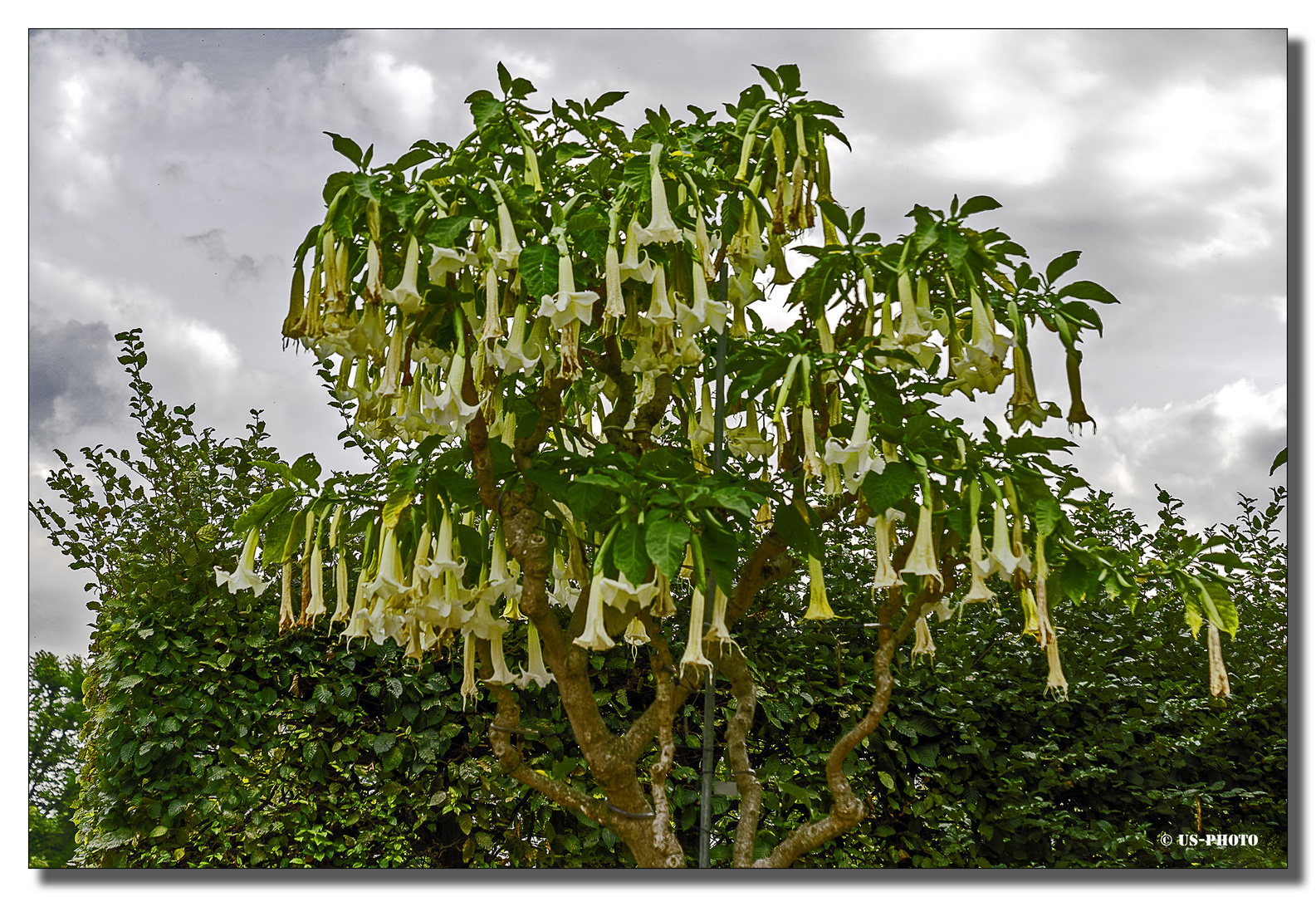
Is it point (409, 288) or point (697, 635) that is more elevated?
point (409, 288)

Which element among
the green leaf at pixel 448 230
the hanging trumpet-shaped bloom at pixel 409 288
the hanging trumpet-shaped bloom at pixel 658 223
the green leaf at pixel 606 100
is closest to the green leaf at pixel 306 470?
the hanging trumpet-shaped bloom at pixel 409 288

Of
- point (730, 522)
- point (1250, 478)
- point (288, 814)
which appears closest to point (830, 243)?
point (730, 522)

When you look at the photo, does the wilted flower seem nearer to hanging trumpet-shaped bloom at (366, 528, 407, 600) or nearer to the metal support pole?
hanging trumpet-shaped bloom at (366, 528, 407, 600)

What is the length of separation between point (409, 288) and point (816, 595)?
2.90 feet

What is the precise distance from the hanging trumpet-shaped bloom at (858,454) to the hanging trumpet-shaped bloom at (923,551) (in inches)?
4.3

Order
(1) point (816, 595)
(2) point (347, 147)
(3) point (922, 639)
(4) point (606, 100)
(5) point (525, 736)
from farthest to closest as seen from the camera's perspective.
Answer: (5) point (525, 736)
(3) point (922, 639)
(4) point (606, 100)
(1) point (816, 595)
(2) point (347, 147)

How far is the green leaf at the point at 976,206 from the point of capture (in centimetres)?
178

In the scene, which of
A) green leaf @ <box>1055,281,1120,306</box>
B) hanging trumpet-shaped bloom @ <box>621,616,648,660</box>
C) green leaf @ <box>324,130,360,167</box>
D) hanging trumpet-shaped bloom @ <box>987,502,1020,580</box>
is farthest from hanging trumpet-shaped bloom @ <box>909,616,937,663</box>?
green leaf @ <box>324,130,360,167</box>

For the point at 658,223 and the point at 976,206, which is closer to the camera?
the point at 658,223

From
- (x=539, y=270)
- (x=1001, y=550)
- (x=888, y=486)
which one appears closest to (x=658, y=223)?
(x=539, y=270)

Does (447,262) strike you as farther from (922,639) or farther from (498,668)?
(922,639)

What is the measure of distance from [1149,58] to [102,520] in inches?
121

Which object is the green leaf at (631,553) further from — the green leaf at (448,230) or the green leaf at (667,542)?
the green leaf at (448,230)

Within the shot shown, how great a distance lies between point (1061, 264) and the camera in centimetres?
184
